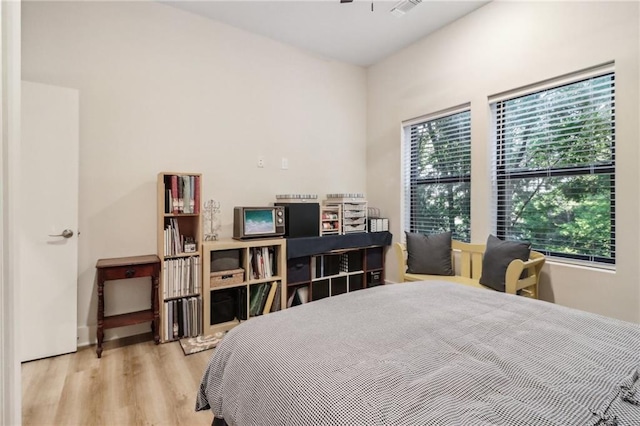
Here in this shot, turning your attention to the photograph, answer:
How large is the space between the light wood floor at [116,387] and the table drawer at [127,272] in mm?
561

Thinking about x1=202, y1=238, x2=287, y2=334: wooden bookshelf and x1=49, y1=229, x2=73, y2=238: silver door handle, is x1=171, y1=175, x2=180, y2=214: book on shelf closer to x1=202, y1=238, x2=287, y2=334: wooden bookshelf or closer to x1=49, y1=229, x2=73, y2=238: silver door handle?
x1=202, y1=238, x2=287, y2=334: wooden bookshelf

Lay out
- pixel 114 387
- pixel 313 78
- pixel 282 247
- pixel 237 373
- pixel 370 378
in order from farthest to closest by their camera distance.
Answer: pixel 313 78, pixel 282 247, pixel 114 387, pixel 237 373, pixel 370 378

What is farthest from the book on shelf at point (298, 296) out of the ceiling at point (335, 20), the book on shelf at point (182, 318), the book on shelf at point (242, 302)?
the ceiling at point (335, 20)

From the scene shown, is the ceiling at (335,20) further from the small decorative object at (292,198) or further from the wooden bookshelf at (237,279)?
the wooden bookshelf at (237,279)

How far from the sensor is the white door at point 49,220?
7.20ft

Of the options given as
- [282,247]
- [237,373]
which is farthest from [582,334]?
[282,247]

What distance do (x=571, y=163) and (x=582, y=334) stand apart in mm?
1653

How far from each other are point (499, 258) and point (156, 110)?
307 cm

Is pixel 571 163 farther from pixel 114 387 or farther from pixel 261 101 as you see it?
pixel 114 387

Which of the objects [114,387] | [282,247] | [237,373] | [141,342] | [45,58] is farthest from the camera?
[282,247]

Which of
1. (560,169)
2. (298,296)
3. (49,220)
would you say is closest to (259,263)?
(298,296)

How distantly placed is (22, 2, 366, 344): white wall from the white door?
160 millimetres

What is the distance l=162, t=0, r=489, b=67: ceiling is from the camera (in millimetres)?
2785

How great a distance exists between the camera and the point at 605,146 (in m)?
2.18
